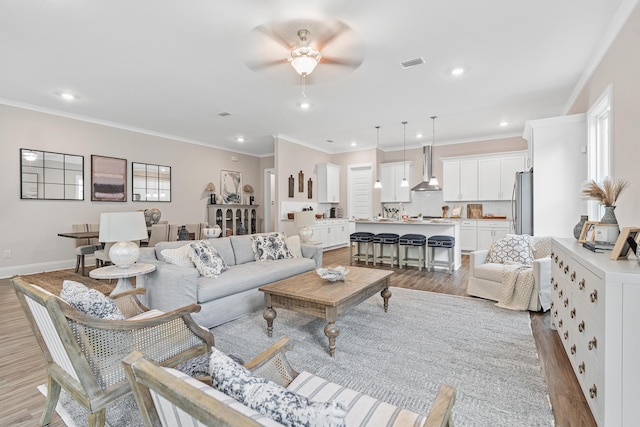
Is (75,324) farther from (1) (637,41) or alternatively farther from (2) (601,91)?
(2) (601,91)

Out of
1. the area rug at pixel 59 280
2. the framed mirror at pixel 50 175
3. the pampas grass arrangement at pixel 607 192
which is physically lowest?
the area rug at pixel 59 280

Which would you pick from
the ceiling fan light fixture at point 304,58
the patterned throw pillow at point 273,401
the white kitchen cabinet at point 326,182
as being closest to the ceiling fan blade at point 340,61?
the ceiling fan light fixture at point 304,58

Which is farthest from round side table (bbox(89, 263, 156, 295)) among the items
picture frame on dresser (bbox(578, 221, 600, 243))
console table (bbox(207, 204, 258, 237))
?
console table (bbox(207, 204, 258, 237))

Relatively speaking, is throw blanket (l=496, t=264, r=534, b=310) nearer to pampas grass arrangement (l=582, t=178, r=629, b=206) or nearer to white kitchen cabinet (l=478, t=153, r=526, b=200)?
pampas grass arrangement (l=582, t=178, r=629, b=206)

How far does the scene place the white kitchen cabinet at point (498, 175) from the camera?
696 centimetres

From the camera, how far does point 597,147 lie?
3852 mm

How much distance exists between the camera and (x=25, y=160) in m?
5.03

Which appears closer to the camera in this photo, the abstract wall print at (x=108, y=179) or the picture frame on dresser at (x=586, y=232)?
the picture frame on dresser at (x=586, y=232)

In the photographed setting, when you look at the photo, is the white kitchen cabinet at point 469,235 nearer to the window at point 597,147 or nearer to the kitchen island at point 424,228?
the kitchen island at point 424,228

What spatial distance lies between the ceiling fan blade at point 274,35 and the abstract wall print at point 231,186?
564 cm

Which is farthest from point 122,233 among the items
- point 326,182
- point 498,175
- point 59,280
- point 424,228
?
point 498,175

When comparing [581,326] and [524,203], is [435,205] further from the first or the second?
[581,326]

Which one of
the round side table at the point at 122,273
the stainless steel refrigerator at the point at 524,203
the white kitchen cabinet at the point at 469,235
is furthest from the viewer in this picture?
the white kitchen cabinet at the point at 469,235

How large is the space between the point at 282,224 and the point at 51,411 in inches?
223
